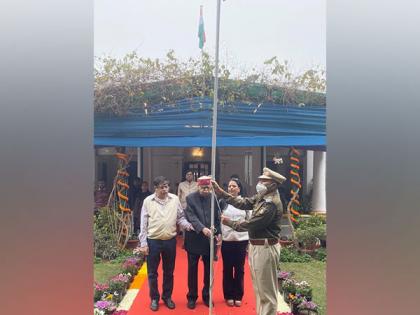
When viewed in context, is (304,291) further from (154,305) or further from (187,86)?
(187,86)

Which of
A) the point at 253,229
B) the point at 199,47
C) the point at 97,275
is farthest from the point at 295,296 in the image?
the point at 199,47

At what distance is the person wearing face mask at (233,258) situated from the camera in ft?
10.7

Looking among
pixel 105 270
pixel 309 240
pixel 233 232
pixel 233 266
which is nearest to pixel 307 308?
pixel 233 266

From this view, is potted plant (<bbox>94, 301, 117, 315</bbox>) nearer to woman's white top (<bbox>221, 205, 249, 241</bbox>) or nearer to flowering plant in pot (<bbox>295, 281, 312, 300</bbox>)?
woman's white top (<bbox>221, 205, 249, 241</bbox>)

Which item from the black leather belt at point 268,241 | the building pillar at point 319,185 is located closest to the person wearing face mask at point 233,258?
the black leather belt at point 268,241

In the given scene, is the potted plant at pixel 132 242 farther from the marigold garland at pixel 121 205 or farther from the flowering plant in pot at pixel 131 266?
the flowering plant in pot at pixel 131 266

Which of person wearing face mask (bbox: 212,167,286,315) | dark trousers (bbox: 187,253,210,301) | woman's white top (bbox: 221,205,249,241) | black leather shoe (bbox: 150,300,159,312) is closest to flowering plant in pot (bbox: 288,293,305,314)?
person wearing face mask (bbox: 212,167,286,315)

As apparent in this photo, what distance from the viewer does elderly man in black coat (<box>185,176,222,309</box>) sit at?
3189 mm

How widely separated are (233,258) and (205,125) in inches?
70.4

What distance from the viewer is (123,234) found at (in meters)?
4.80

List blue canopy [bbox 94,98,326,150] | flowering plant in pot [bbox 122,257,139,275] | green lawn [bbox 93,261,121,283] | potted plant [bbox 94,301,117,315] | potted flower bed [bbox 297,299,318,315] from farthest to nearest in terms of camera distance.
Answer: blue canopy [bbox 94,98,326,150], flowering plant in pot [bbox 122,257,139,275], green lawn [bbox 93,261,121,283], potted flower bed [bbox 297,299,318,315], potted plant [bbox 94,301,117,315]

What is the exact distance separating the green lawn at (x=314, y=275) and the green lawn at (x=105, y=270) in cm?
191

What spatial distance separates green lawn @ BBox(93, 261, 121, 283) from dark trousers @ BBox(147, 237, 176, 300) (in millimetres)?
694
